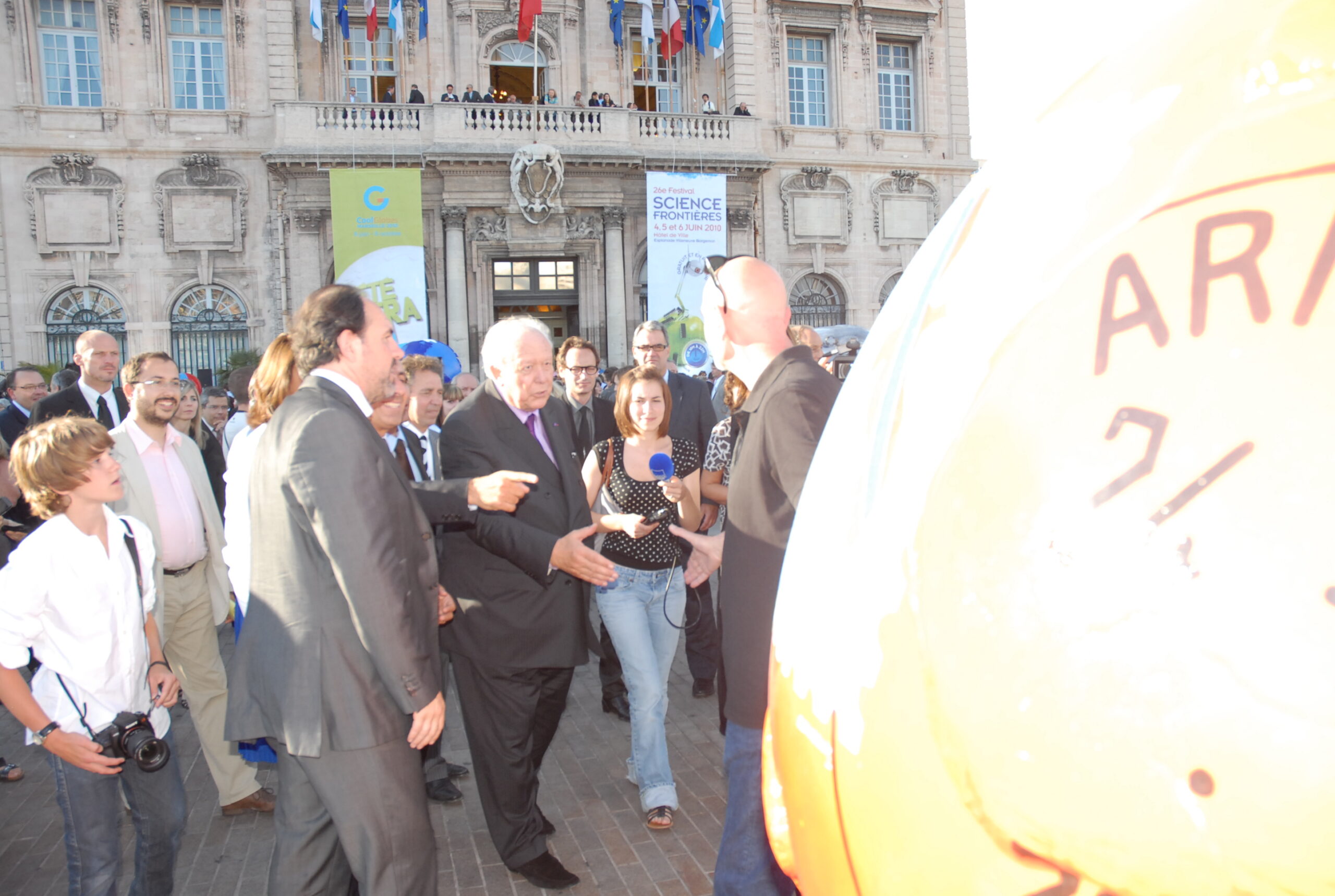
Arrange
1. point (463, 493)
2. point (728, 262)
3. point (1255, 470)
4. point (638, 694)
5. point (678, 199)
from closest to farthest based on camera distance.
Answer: point (1255, 470), point (728, 262), point (463, 493), point (638, 694), point (678, 199)

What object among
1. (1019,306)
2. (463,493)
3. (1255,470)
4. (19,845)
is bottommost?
(19,845)

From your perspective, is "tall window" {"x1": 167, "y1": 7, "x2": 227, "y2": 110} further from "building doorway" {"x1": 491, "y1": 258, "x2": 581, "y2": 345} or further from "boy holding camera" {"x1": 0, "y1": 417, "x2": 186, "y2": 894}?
"boy holding camera" {"x1": 0, "y1": 417, "x2": 186, "y2": 894}

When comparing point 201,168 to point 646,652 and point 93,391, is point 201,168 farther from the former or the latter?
point 646,652

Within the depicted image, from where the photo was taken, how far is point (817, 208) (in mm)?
21078

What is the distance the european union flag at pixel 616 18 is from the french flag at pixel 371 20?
470 centimetres

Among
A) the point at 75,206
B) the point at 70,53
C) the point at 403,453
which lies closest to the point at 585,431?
the point at 403,453

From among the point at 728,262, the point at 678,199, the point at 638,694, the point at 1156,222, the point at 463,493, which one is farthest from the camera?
the point at 678,199

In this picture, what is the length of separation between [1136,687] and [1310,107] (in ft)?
1.66

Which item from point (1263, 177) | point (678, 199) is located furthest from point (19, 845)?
point (678, 199)

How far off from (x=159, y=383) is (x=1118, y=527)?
153 inches

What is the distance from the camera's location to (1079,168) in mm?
936

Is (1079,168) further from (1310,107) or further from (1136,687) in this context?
(1136,687)

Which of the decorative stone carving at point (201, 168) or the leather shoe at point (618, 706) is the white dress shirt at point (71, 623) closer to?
the leather shoe at point (618, 706)

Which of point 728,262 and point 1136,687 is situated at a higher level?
point 728,262
